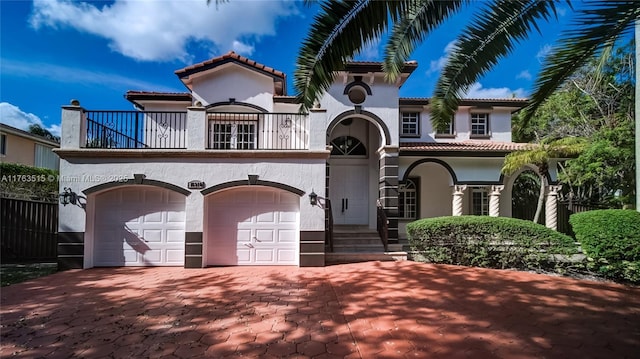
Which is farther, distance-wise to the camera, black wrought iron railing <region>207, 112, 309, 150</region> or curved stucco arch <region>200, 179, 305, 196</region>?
black wrought iron railing <region>207, 112, 309, 150</region>

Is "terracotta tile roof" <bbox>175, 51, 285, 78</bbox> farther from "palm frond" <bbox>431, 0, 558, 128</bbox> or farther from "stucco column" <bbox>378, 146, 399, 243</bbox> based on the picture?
"palm frond" <bbox>431, 0, 558, 128</bbox>

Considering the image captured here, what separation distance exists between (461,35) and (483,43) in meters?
0.37

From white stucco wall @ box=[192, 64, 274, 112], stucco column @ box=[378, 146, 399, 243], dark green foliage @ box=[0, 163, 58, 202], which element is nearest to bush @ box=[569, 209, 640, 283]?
stucco column @ box=[378, 146, 399, 243]

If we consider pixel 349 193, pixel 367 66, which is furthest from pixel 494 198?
pixel 367 66

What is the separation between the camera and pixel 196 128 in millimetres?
9000

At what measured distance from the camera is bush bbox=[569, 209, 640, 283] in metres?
7.46

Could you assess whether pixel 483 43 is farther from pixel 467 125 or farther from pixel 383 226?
pixel 467 125

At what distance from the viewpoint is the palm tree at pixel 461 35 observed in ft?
11.6

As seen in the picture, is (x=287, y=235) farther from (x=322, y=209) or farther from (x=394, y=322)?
(x=394, y=322)

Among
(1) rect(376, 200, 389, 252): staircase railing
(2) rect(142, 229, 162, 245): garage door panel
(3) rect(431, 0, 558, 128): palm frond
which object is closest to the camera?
(3) rect(431, 0, 558, 128): palm frond

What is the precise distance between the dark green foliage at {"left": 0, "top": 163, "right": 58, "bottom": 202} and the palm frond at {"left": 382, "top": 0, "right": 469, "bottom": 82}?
44.9 feet

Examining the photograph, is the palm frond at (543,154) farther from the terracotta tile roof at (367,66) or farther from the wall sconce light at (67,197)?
the wall sconce light at (67,197)

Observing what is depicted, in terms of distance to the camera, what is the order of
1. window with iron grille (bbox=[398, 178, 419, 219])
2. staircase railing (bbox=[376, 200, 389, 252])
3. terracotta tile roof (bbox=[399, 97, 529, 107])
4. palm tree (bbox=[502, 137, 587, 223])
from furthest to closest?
window with iron grille (bbox=[398, 178, 419, 219]) → terracotta tile roof (bbox=[399, 97, 529, 107]) → palm tree (bbox=[502, 137, 587, 223]) → staircase railing (bbox=[376, 200, 389, 252])

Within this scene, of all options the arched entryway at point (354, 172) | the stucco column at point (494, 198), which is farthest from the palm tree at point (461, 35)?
the stucco column at point (494, 198)
